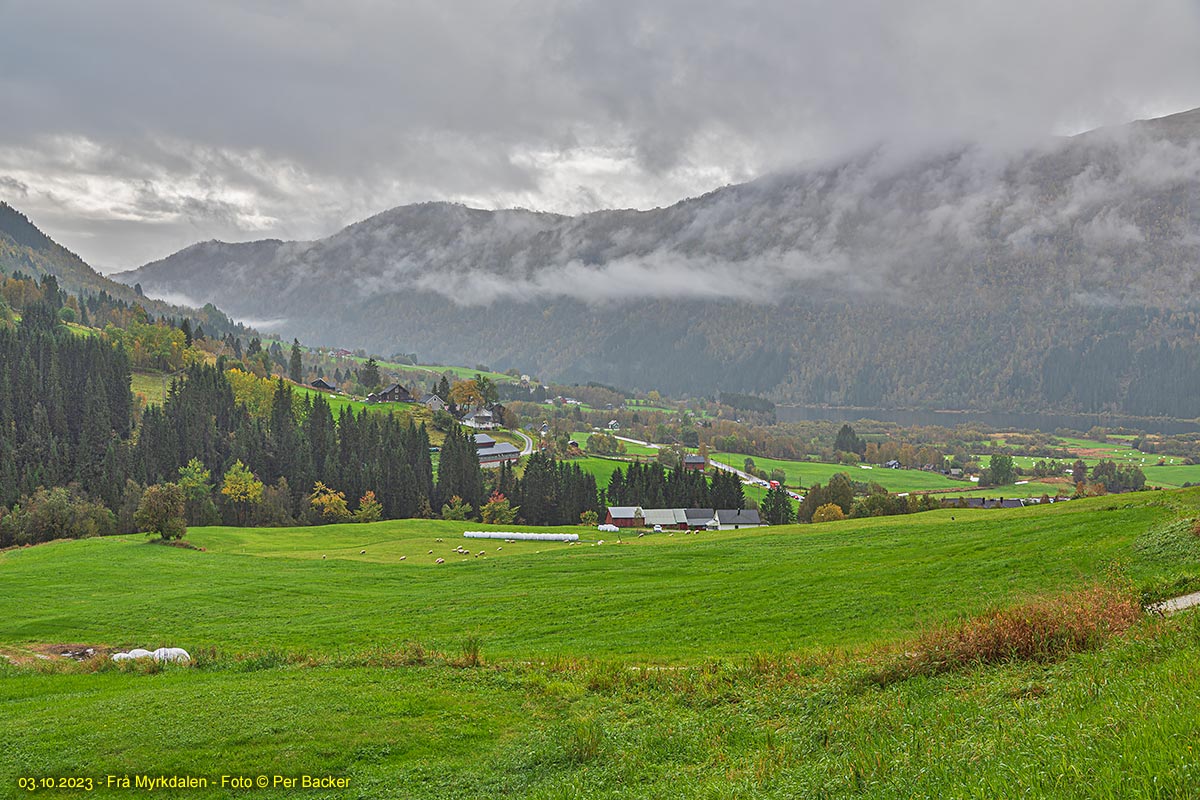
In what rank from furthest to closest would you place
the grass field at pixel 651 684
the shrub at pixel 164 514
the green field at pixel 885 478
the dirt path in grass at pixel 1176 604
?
the green field at pixel 885 478, the shrub at pixel 164 514, the dirt path in grass at pixel 1176 604, the grass field at pixel 651 684

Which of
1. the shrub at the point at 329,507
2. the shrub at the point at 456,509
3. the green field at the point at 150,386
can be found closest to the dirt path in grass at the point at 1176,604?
the shrub at the point at 456,509

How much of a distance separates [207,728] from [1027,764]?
18438 millimetres

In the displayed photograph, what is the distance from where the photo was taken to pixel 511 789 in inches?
576

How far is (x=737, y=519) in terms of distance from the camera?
111812 millimetres

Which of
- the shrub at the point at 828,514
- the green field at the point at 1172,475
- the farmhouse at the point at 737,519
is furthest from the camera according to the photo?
the green field at the point at 1172,475

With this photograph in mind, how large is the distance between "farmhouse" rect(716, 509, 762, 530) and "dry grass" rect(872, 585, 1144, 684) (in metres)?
92.7

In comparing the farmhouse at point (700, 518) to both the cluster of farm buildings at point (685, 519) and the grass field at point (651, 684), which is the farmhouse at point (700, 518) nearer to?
the cluster of farm buildings at point (685, 519)

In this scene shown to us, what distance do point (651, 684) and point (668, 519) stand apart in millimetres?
92667

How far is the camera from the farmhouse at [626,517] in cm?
11112

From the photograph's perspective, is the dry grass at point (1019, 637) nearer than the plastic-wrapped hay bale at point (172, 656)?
Yes

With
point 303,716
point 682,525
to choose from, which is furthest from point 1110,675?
point 682,525

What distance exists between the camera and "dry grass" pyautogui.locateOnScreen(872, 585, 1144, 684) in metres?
16.7

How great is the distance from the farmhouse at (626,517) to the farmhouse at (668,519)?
1.11 metres

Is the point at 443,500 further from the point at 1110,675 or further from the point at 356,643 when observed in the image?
the point at 1110,675
